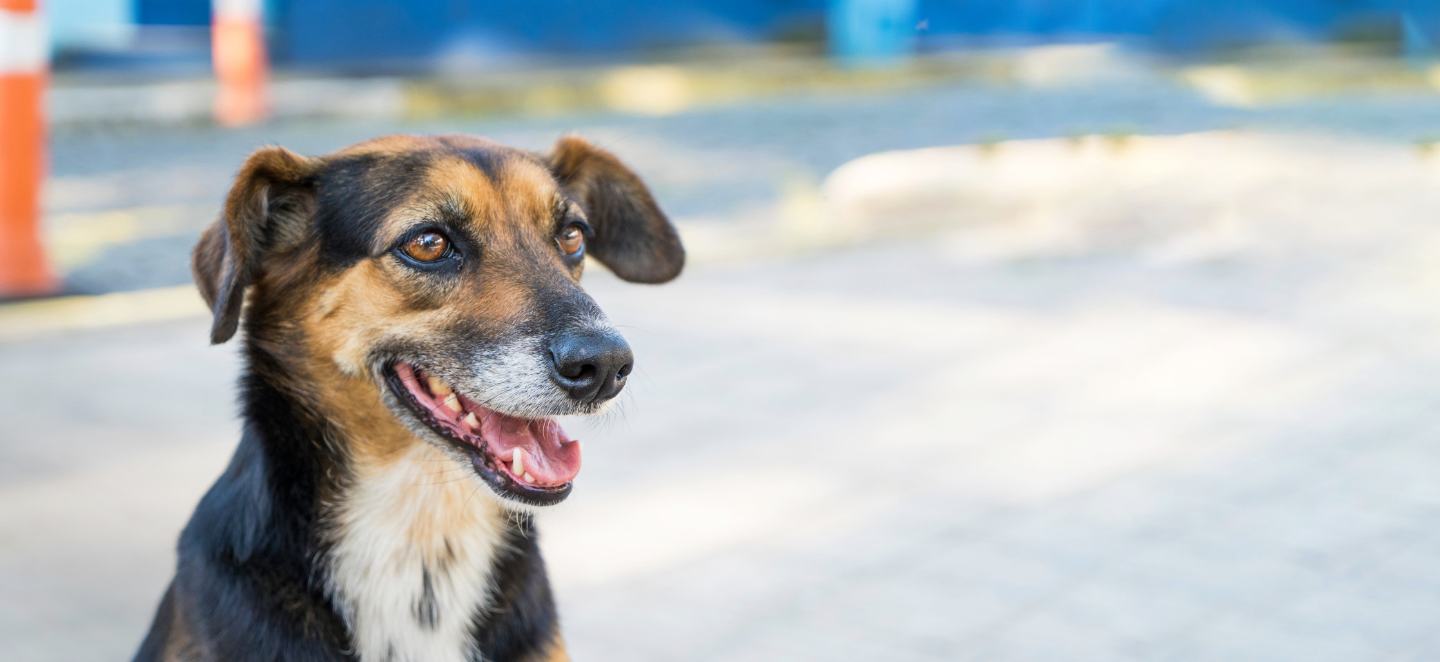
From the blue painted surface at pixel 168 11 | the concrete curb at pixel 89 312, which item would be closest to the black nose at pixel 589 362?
the concrete curb at pixel 89 312

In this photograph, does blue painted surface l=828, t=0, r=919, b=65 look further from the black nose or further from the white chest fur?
the black nose

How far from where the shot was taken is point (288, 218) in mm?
2934

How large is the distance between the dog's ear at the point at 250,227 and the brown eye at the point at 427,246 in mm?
274

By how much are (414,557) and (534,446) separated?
35cm

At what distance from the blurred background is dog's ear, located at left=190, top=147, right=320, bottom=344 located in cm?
153

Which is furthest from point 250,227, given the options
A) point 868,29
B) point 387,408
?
point 868,29

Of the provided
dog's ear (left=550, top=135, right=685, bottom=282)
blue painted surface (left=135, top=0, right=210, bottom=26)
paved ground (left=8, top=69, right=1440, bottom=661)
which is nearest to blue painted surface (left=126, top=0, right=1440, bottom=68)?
blue painted surface (left=135, top=0, right=210, bottom=26)

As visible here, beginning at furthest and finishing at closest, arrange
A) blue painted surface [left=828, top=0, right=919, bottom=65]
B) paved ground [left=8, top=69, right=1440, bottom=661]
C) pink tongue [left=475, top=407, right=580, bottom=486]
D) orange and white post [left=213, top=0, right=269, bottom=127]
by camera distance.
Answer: blue painted surface [left=828, top=0, right=919, bottom=65] < orange and white post [left=213, top=0, right=269, bottom=127] < paved ground [left=8, top=69, right=1440, bottom=661] < pink tongue [left=475, top=407, right=580, bottom=486]

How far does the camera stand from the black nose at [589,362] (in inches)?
103

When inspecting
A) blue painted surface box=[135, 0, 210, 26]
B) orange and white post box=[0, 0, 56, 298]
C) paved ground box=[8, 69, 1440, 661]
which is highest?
blue painted surface box=[135, 0, 210, 26]

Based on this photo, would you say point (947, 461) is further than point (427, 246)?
Yes

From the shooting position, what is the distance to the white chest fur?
109 inches

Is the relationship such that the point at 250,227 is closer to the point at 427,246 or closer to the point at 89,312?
the point at 427,246

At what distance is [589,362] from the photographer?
8.57ft
